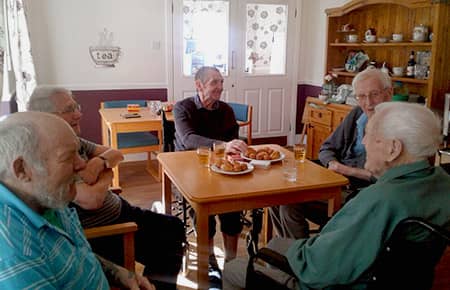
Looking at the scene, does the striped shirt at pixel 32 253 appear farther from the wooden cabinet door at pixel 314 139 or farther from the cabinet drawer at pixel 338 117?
the wooden cabinet door at pixel 314 139

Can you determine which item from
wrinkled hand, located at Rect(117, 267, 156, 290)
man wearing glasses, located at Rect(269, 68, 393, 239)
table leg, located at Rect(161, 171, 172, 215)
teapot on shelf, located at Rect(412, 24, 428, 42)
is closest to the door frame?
teapot on shelf, located at Rect(412, 24, 428, 42)

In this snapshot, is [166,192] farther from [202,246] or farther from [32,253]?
[32,253]

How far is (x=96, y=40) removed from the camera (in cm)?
482

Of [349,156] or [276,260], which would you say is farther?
[349,156]

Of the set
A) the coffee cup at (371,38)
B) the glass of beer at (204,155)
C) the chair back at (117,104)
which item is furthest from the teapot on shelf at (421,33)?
the chair back at (117,104)

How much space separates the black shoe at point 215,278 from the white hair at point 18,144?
1556mm

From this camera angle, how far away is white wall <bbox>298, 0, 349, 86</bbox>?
5.39m

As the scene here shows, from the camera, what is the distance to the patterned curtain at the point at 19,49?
366 centimetres

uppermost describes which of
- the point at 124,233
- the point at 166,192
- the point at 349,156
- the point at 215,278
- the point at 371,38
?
the point at 371,38

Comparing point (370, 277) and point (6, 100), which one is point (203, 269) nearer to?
point (370, 277)

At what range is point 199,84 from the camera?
275 cm

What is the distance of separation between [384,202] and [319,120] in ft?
12.0

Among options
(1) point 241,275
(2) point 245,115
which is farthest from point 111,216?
(2) point 245,115

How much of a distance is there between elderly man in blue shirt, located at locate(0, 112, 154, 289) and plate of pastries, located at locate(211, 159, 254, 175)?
97 centimetres
